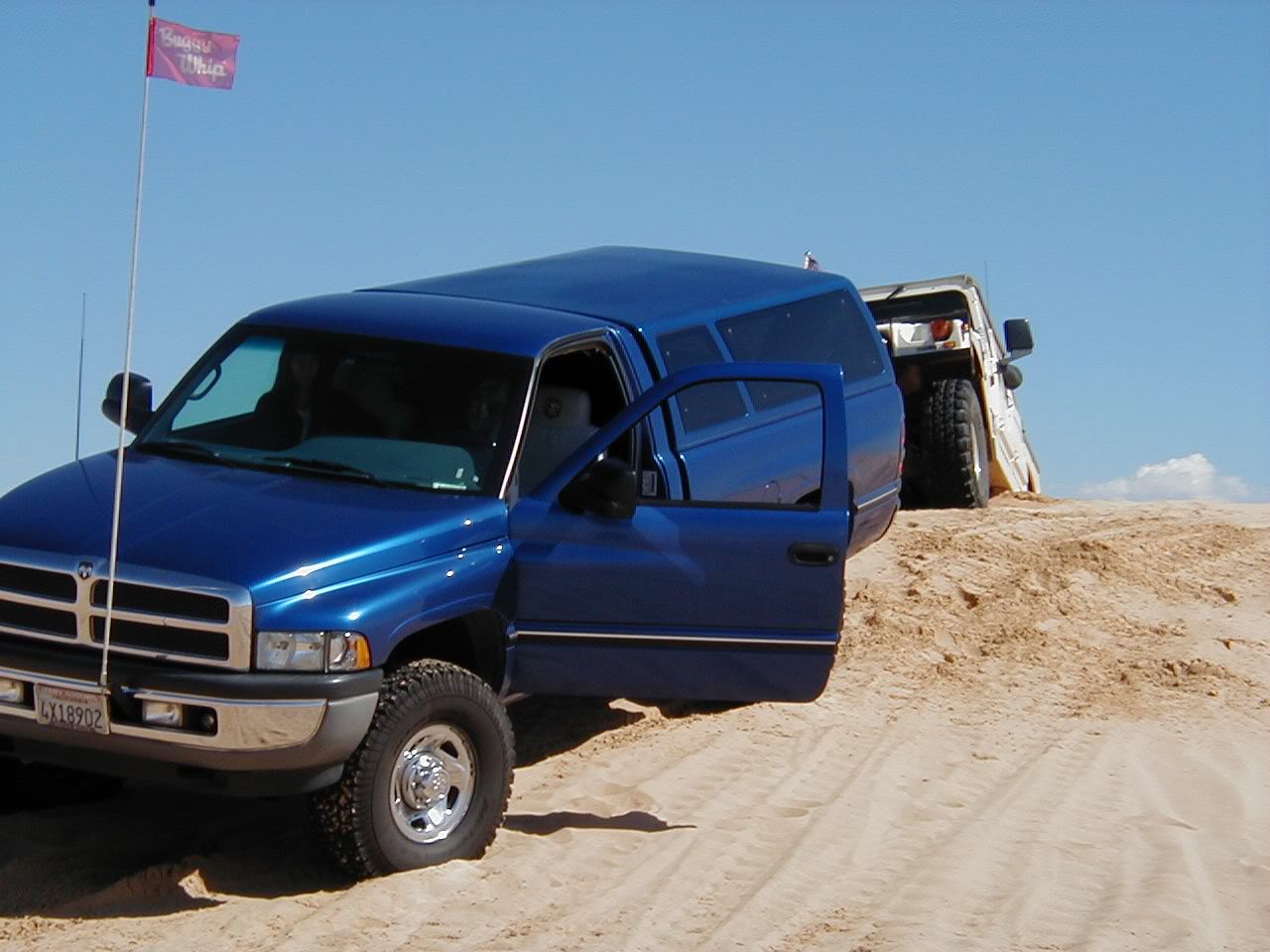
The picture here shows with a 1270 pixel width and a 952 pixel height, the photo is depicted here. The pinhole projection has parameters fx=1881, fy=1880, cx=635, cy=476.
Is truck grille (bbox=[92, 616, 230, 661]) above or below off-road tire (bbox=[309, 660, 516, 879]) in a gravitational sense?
above

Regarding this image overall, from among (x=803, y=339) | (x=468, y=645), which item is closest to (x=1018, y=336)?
(x=803, y=339)

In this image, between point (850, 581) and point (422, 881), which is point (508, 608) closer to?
point (422, 881)

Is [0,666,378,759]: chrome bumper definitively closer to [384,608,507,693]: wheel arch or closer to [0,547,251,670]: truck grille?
[0,547,251,670]: truck grille

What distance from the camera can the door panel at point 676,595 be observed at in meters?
7.00

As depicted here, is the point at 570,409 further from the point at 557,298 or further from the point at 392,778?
the point at 392,778

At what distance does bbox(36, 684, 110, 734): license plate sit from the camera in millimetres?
6184

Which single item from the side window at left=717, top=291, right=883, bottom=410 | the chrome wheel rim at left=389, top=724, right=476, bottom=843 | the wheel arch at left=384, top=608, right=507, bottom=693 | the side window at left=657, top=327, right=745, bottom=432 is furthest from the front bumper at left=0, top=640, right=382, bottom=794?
the side window at left=717, top=291, right=883, bottom=410

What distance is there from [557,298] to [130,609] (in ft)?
9.93

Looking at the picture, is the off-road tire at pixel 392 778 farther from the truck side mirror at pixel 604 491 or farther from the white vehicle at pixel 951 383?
the white vehicle at pixel 951 383

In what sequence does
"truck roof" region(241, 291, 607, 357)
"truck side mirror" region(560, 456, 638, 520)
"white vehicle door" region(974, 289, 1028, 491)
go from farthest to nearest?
"white vehicle door" region(974, 289, 1028, 491) < "truck roof" region(241, 291, 607, 357) < "truck side mirror" region(560, 456, 638, 520)

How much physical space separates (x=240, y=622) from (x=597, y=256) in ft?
15.8

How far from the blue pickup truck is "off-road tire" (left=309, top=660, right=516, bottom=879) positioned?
0.4 inches

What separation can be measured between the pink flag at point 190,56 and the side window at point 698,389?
2.29 metres

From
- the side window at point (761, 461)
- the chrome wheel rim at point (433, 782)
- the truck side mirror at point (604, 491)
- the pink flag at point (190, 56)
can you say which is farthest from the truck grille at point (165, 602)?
the side window at point (761, 461)
